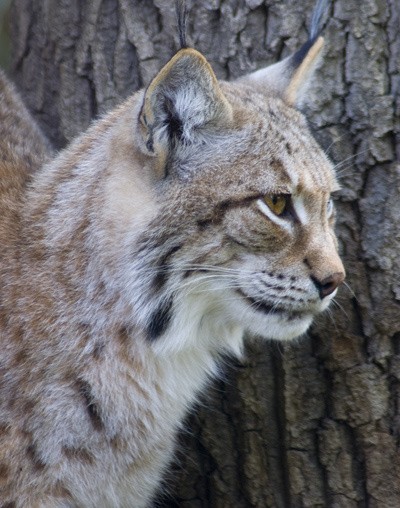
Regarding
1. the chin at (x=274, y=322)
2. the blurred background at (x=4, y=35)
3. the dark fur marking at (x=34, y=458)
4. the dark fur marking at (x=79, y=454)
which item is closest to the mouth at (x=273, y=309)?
the chin at (x=274, y=322)

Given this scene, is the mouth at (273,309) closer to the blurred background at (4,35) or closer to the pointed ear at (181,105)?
the pointed ear at (181,105)

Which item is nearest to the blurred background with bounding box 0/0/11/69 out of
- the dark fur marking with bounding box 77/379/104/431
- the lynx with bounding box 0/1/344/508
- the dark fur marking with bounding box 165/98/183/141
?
the lynx with bounding box 0/1/344/508

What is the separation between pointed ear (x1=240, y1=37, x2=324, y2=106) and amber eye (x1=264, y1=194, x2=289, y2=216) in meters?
0.61

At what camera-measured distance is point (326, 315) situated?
155 inches

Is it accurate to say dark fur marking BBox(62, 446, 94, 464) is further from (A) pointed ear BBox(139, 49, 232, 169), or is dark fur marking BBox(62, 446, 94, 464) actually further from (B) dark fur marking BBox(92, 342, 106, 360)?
(A) pointed ear BBox(139, 49, 232, 169)

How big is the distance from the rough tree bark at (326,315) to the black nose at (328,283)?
1.82 feet

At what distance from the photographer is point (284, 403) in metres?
4.03

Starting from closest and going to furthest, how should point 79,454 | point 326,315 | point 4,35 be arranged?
point 79,454, point 326,315, point 4,35

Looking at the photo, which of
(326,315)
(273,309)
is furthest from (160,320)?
(326,315)

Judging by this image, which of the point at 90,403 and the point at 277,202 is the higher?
the point at 277,202

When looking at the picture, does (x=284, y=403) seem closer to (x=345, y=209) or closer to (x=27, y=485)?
(x=345, y=209)

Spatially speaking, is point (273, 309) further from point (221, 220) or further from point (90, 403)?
point (90, 403)

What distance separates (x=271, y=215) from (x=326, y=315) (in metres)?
0.78

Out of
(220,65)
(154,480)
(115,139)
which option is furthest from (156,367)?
(220,65)
